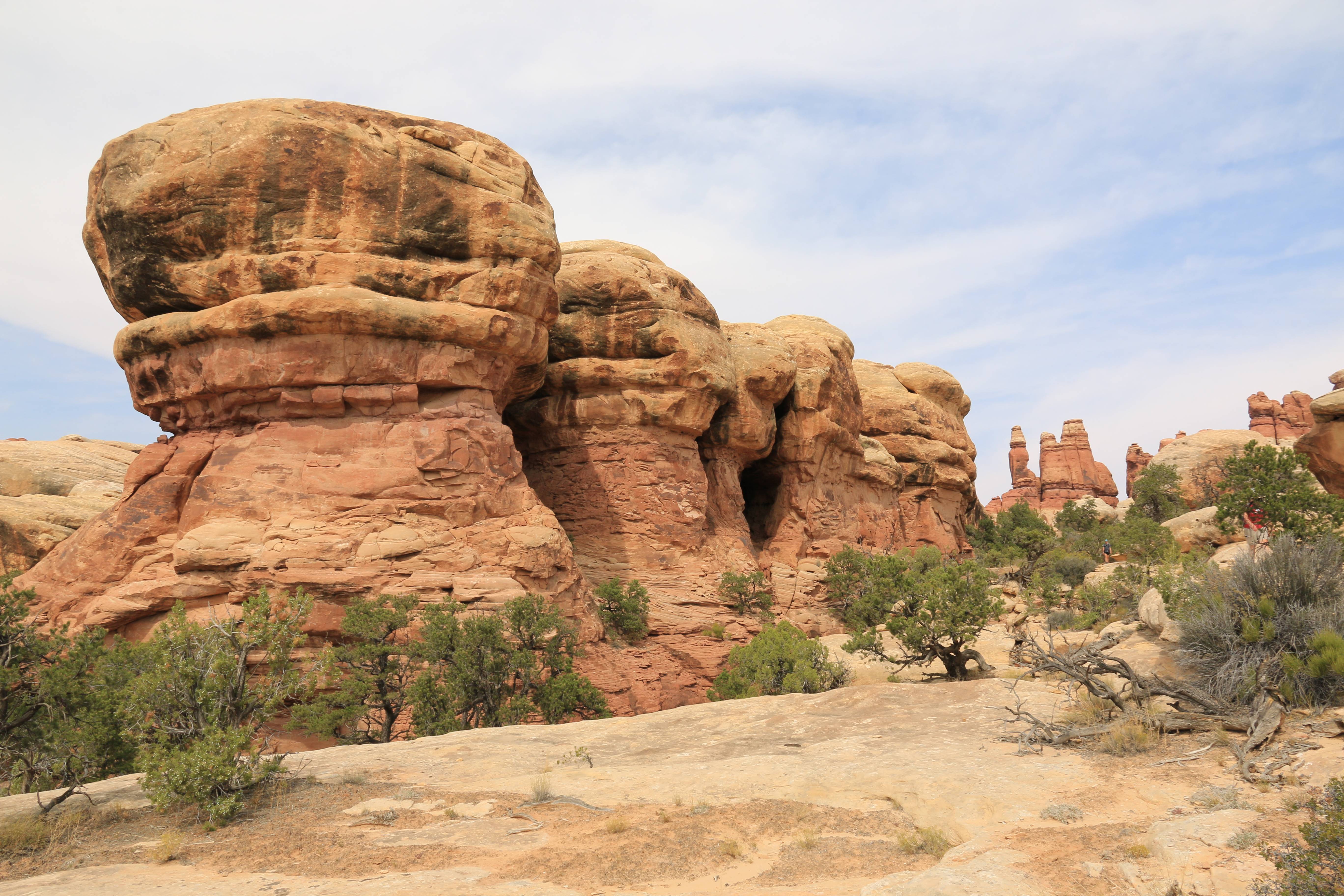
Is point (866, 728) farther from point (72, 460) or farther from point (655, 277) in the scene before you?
point (72, 460)

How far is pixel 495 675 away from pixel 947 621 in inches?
371

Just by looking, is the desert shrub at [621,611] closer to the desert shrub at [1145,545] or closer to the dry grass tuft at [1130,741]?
the desert shrub at [1145,545]

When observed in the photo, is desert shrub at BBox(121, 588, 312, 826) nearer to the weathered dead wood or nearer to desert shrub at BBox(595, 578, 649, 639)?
the weathered dead wood

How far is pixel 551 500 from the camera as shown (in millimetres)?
28562

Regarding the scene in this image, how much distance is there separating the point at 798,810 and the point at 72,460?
35.5 m

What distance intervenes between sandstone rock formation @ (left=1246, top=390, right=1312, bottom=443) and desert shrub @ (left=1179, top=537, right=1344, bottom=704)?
94218mm

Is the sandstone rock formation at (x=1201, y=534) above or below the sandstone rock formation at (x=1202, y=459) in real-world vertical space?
below

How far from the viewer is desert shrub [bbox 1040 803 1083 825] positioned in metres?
A: 7.44

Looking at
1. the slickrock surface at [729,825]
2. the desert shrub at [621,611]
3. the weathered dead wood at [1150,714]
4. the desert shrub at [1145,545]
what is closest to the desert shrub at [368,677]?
the slickrock surface at [729,825]

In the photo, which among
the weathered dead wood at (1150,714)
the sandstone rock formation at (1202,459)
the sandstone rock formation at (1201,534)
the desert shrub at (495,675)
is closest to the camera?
the weathered dead wood at (1150,714)

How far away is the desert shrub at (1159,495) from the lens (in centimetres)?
5147

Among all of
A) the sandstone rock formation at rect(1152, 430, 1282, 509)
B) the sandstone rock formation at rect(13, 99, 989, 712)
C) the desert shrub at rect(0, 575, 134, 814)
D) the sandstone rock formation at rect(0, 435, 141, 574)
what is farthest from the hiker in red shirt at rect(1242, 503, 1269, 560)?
the sandstone rock formation at rect(1152, 430, 1282, 509)

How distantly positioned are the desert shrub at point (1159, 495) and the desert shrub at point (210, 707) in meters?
50.8

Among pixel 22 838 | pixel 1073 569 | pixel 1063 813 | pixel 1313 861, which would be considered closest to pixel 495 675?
pixel 22 838
